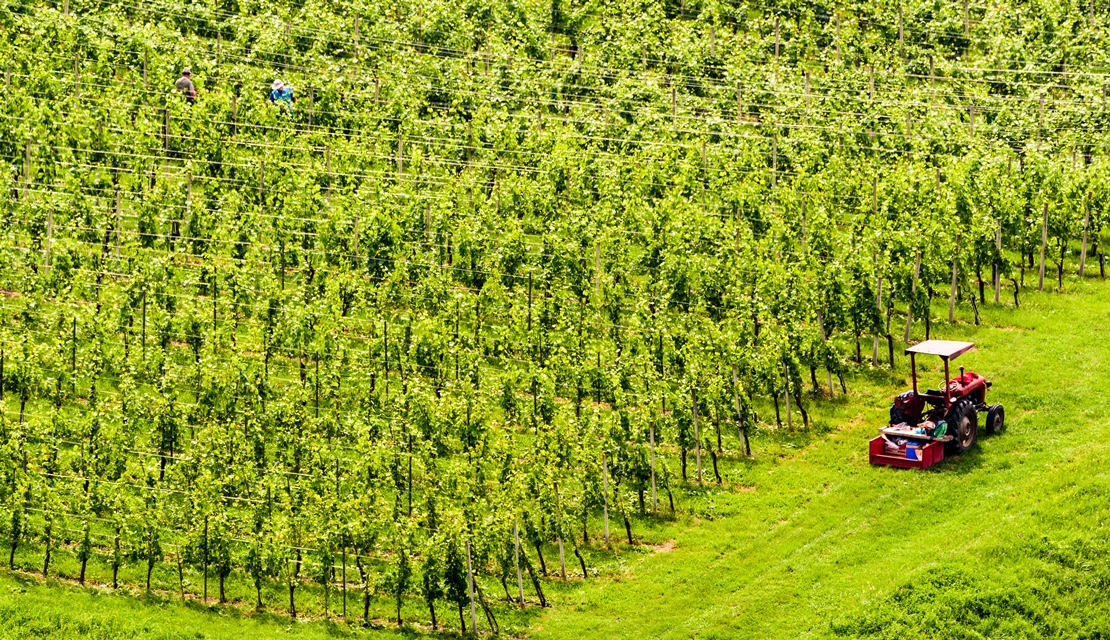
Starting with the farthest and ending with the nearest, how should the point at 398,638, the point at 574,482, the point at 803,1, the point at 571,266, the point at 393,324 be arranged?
the point at 803,1
the point at 571,266
the point at 393,324
the point at 574,482
the point at 398,638

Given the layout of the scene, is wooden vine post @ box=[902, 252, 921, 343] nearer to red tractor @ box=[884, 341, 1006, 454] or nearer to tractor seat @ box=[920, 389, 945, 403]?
red tractor @ box=[884, 341, 1006, 454]

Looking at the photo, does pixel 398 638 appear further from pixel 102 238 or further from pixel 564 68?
pixel 564 68

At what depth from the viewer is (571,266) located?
54.0 metres

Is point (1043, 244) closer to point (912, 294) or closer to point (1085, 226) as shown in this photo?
point (1085, 226)

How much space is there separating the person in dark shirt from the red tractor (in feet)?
89.0

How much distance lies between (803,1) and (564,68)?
39.8ft

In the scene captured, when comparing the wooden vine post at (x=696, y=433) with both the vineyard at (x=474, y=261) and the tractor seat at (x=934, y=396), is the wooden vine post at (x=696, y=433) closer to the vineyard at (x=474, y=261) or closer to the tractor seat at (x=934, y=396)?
the vineyard at (x=474, y=261)

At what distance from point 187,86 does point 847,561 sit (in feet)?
98.8

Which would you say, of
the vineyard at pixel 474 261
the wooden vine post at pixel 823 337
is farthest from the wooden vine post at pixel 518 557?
the wooden vine post at pixel 823 337

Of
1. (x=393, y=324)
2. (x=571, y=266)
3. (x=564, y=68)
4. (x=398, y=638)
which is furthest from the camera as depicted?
(x=564, y=68)

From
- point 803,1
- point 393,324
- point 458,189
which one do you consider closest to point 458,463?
point 393,324

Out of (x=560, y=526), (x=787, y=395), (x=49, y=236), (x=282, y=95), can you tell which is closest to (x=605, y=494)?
(x=560, y=526)

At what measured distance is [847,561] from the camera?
43.7 metres

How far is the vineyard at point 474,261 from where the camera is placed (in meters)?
43.9
